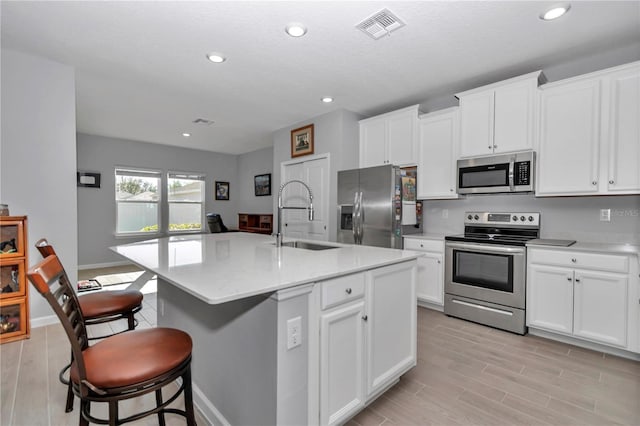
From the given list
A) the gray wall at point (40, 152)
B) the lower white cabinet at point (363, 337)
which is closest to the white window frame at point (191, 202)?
the gray wall at point (40, 152)

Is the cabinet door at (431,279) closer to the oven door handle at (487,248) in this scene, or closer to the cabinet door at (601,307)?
the oven door handle at (487,248)

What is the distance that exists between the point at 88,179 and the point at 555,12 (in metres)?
7.29

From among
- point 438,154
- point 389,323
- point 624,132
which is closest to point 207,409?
point 389,323

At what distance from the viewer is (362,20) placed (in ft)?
7.47

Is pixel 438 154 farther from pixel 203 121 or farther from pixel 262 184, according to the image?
pixel 262 184

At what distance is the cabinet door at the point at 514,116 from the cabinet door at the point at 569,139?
112mm

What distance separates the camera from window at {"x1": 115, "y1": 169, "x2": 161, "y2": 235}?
632cm

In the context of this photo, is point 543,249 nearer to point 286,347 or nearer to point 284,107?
point 286,347

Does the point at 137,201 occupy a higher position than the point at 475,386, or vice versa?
the point at 137,201

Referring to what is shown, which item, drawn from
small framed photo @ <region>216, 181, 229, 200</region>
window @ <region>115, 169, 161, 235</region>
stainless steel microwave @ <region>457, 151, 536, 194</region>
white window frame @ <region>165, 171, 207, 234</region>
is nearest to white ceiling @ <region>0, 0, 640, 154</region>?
stainless steel microwave @ <region>457, 151, 536, 194</region>

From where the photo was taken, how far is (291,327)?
1.30 metres

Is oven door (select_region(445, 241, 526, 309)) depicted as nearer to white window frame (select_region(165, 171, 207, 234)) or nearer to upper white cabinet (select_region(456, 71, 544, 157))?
upper white cabinet (select_region(456, 71, 544, 157))

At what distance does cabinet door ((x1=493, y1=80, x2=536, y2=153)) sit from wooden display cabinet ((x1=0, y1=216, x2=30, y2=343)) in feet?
15.4

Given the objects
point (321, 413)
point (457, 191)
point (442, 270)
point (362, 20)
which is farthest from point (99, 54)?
point (442, 270)
